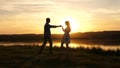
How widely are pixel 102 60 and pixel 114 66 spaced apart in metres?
2.55

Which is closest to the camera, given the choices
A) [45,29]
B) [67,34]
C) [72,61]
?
[72,61]

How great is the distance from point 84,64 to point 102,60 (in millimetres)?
2257

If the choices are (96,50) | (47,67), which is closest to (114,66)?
(47,67)

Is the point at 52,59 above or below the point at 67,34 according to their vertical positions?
below

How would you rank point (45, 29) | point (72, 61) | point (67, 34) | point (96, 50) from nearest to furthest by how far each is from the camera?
1. point (72, 61)
2. point (67, 34)
3. point (45, 29)
4. point (96, 50)

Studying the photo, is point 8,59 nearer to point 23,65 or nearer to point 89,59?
point 23,65

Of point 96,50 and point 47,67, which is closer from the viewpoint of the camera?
point 47,67

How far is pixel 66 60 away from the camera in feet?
72.8

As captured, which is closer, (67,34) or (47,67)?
(47,67)

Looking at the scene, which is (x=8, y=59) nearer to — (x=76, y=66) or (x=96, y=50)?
(x=76, y=66)

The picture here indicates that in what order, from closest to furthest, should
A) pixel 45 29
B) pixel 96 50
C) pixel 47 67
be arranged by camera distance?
pixel 47 67 → pixel 45 29 → pixel 96 50

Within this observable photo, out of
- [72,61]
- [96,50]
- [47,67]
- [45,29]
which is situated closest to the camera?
[47,67]

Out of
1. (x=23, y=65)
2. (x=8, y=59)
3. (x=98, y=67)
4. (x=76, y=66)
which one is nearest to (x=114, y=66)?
(x=98, y=67)

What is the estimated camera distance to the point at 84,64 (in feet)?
68.5
